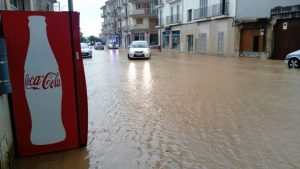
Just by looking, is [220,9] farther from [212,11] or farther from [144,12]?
[144,12]

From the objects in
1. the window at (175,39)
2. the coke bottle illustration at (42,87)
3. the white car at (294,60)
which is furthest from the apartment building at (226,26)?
the coke bottle illustration at (42,87)

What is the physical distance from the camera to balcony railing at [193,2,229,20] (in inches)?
1161

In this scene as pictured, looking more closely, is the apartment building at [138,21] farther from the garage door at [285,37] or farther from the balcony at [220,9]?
the garage door at [285,37]

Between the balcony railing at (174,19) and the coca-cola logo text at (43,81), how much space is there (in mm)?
37995

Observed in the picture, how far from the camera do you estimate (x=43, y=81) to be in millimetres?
4051

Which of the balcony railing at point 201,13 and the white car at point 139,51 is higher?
the balcony railing at point 201,13

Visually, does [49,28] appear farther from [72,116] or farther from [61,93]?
[72,116]

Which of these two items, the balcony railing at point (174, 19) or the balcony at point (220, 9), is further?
the balcony railing at point (174, 19)

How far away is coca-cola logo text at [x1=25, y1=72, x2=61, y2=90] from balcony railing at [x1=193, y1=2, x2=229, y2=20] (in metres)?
27.2

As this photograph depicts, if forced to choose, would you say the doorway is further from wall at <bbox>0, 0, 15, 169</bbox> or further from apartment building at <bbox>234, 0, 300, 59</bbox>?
wall at <bbox>0, 0, 15, 169</bbox>

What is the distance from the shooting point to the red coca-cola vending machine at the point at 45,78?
388 centimetres

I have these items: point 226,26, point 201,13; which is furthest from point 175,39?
point 226,26

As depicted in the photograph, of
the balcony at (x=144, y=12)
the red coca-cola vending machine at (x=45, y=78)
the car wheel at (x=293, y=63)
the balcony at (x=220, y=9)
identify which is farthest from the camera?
the balcony at (x=144, y=12)

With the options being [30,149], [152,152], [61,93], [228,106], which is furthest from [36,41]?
[228,106]
